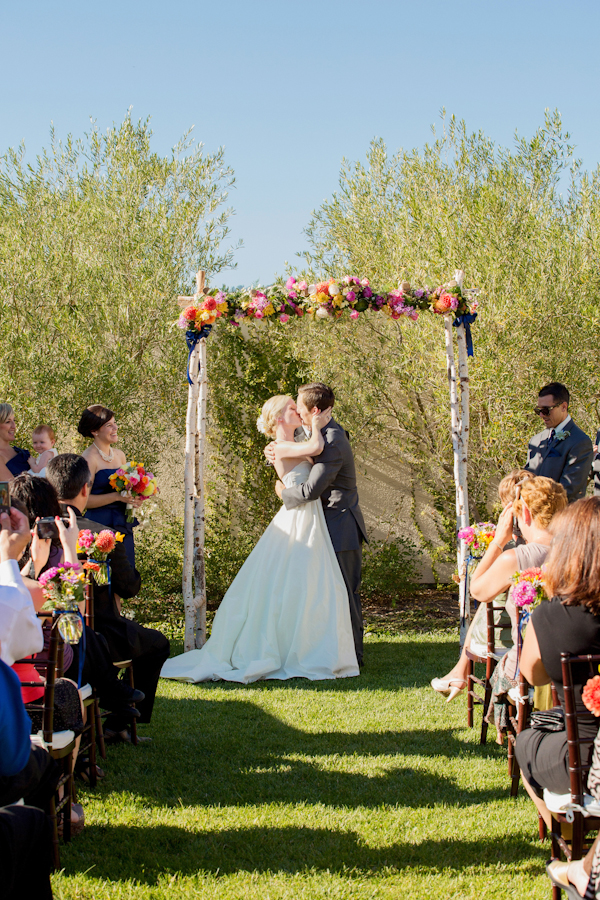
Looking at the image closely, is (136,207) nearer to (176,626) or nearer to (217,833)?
(176,626)

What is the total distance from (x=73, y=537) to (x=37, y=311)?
4735 mm

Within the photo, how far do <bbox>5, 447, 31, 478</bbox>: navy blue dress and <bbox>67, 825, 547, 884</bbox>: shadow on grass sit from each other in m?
3.68

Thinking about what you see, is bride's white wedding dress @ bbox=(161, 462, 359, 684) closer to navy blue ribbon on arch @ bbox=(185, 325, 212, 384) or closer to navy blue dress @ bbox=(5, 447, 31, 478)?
navy blue ribbon on arch @ bbox=(185, 325, 212, 384)

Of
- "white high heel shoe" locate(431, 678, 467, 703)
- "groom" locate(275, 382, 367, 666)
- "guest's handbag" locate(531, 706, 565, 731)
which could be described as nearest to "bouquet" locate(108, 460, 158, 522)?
"groom" locate(275, 382, 367, 666)

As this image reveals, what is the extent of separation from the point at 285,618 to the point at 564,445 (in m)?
2.59

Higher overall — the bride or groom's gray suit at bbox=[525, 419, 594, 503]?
groom's gray suit at bbox=[525, 419, 594, 503]

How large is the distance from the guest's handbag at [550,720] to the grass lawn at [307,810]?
1.83 ft

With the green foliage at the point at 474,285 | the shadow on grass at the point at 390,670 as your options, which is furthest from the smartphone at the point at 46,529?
the green foliage at the point at 474,285

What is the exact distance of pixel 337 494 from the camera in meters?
5.91

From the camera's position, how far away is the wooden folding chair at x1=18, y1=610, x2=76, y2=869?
8.59ft

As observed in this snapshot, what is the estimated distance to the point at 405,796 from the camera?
3.25 m

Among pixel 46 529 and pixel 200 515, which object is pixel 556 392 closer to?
pixel 200 515

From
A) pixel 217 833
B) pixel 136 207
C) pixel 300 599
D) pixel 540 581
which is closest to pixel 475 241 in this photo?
pixel 136 207

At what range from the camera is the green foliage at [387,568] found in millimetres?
7852
